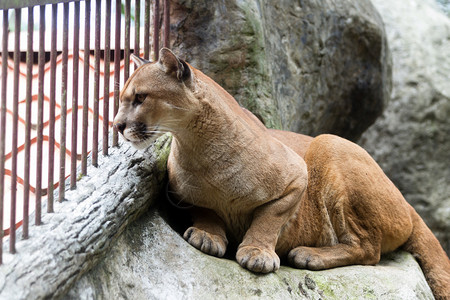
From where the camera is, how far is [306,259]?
406 centimetres

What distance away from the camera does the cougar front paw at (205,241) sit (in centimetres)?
368

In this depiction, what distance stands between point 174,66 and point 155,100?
0.83 feet

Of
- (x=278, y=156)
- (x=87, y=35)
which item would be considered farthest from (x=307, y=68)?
(x=87, y=35)

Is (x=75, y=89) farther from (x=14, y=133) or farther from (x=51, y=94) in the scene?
(x=14, y=133)

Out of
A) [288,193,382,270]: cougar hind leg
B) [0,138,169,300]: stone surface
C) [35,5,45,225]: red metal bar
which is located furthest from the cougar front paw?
[35,5,45,225]: red metal bar

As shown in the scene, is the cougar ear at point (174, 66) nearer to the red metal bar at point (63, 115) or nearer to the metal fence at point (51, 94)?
the metal fence at point (51, 94)

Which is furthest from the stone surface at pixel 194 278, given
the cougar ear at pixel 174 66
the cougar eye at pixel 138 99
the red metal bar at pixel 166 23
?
the red metal bar at pixel 166 23

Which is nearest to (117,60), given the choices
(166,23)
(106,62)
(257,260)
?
(106,62)

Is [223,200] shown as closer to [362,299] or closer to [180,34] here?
[362,299]

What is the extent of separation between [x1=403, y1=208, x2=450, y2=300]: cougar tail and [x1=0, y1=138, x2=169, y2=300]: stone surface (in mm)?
2172

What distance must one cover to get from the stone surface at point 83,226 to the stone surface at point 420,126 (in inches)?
216

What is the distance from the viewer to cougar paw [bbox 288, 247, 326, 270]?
4043 mm

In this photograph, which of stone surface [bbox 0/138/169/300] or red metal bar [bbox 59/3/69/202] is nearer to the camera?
stone surface [bbox 0/138/169/300]

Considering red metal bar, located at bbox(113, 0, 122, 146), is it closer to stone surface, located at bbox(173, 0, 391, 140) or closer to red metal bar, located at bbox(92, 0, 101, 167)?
red metal bar, located at bbox(92, 0, 101, 167)
